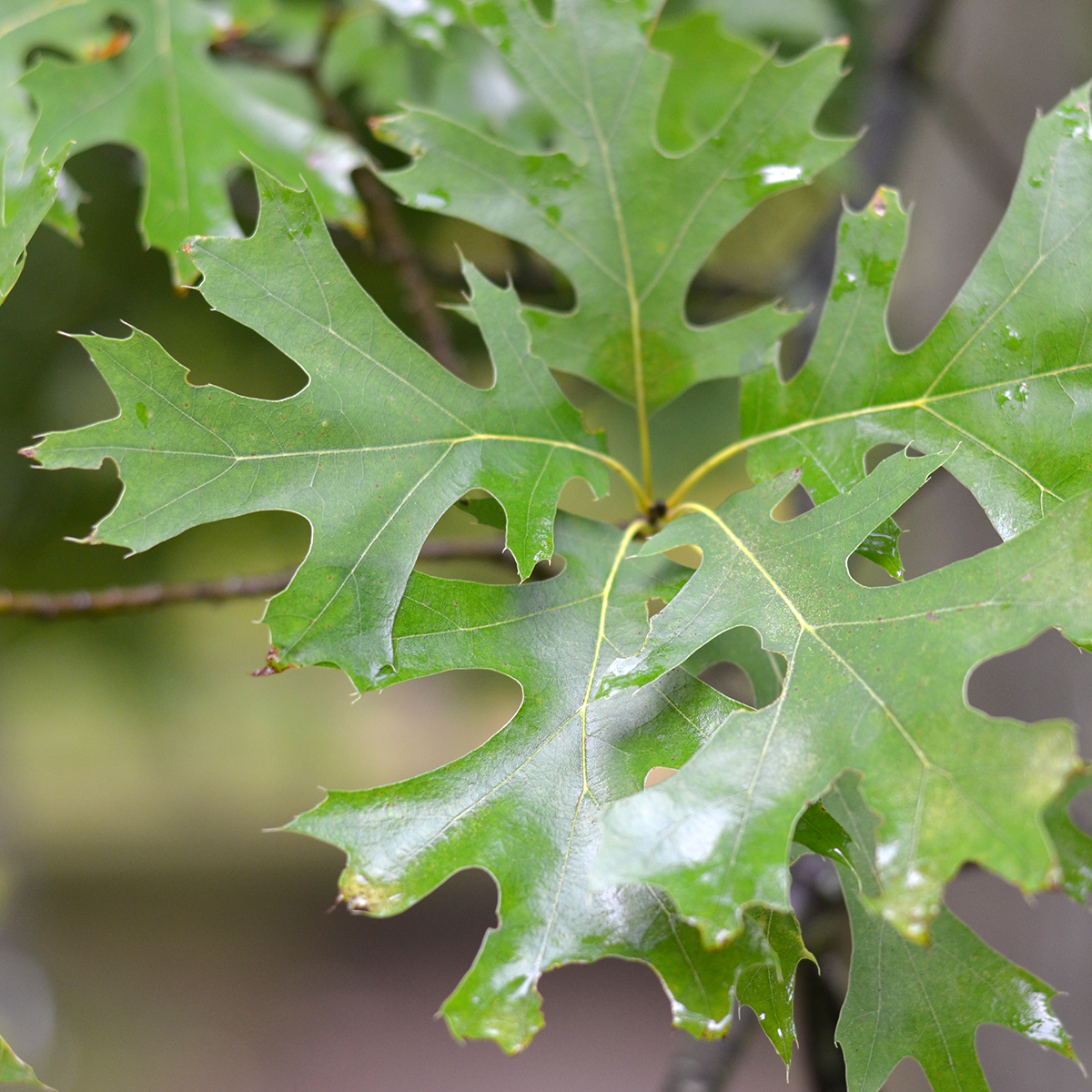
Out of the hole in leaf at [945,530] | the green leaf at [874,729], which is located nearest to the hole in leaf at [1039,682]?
the hole in leaf at [945,530]

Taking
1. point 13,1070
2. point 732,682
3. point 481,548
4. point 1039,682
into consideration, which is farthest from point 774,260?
point 13,1070

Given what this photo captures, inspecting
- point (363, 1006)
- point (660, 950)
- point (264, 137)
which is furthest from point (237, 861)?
point (660, 950)

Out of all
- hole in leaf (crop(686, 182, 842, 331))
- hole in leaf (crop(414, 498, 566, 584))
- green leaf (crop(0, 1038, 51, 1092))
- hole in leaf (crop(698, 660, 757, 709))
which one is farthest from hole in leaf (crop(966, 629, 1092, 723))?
green leaf (crop(0, 1038, 51, 1092))

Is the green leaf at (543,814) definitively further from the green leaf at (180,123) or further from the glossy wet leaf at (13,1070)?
the green leaf at (180,123)

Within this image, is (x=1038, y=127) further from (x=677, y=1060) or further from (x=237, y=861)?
(x=237, y=861)

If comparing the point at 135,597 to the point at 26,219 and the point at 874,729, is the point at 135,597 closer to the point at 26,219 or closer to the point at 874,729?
the point at 26,219

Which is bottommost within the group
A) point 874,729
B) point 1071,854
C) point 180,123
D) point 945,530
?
point 945,530

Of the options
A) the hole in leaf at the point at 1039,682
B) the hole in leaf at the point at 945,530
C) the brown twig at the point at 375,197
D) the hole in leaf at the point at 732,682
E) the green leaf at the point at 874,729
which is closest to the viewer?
the green leaf at the point at 874,729
